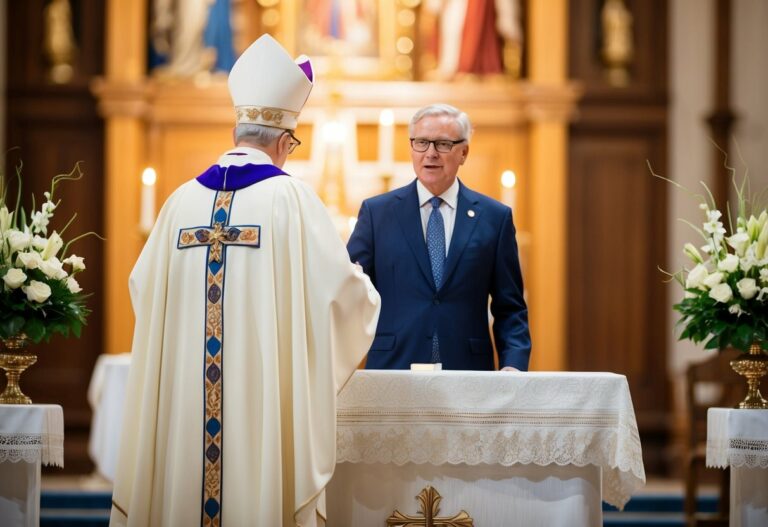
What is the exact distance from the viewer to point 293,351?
393 centimetres

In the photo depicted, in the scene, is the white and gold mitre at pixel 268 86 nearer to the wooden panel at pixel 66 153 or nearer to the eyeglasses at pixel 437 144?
Answer: the eyeglasses at pixel 437 144

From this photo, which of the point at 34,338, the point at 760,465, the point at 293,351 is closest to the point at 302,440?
the point at 293,351

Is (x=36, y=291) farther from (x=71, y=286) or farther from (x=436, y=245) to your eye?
(x=436, y=245)

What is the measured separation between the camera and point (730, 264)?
4.70 meters

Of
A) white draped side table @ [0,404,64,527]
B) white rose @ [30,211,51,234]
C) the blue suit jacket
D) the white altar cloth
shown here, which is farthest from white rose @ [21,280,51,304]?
the white altar cloth

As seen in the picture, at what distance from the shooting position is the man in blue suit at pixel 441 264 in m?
4.70

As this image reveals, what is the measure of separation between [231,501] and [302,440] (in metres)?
0.30

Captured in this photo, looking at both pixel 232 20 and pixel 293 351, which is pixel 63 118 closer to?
pixel 232 20

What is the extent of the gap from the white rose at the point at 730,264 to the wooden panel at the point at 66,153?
5807 mm

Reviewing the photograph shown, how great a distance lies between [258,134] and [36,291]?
1.15 meters

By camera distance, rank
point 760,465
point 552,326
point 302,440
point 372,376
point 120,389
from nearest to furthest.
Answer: point 302,440 → point 372,376 → point 760,465 → point 120,389 → point 552,326

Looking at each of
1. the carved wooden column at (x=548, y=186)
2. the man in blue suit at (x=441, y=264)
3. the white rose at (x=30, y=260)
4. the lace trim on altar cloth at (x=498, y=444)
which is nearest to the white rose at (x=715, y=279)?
the man in blue suit at (x=441, y=264)

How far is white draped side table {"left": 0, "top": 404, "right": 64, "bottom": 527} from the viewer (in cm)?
445

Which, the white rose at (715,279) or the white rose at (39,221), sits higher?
the white rose at (39,221)
